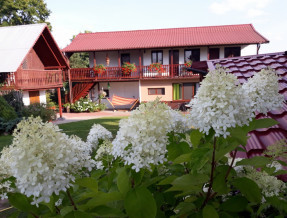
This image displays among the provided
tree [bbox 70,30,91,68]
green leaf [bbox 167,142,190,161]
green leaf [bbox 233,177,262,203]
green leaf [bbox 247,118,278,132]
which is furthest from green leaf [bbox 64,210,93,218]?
tree [bbox 70,30,91,68]

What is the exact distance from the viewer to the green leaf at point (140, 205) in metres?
1.01

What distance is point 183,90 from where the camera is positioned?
22.1m

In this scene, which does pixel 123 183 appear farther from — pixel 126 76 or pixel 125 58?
pixel 125 58

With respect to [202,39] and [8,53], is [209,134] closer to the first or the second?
[8,53]

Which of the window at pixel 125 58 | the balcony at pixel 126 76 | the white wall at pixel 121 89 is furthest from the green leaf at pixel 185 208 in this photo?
the window at pixel 125 58

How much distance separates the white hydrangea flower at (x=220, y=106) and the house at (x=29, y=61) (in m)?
15.3

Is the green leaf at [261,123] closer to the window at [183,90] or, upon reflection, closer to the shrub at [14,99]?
the shrub at [14,99]

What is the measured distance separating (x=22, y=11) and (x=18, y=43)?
22.6 m

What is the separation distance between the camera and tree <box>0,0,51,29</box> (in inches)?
1316

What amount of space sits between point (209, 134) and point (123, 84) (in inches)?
863

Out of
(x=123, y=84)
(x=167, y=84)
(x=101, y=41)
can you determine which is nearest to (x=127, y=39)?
(x=101, y=41)

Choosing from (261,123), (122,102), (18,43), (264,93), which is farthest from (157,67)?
(261,123)

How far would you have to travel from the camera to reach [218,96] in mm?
1104

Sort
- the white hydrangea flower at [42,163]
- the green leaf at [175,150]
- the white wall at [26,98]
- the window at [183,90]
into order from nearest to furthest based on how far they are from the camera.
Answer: the white hydrangea flower at [42,163]
the green leaf at [175,150]
the white wall at [26,98]
the window at [183,90]
